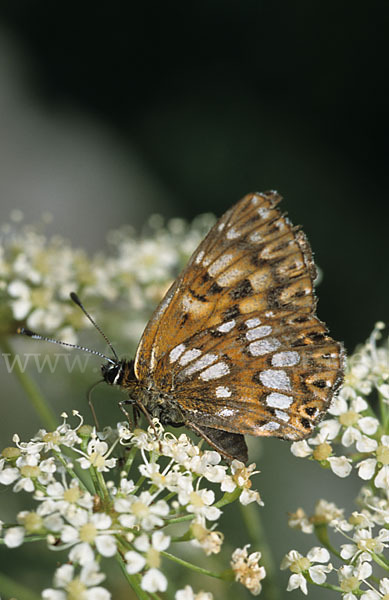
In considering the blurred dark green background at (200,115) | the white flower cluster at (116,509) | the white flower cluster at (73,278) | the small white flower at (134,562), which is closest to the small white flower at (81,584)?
the white flower cluster at (116,509)

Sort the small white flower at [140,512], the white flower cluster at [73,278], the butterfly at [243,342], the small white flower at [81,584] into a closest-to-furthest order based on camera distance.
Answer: the small white flower at [81,584] → the small white flower at [140,512] → the butterfly at [243,342] → the white flower cluster at [73,278]

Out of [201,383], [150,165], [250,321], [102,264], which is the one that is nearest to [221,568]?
[201,383]

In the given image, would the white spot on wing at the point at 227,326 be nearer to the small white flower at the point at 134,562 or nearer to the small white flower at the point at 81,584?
the small white flower at the point at 134,562

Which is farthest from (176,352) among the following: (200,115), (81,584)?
(200,115)

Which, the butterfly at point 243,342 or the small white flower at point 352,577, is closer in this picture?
the small white flower at point 352,577

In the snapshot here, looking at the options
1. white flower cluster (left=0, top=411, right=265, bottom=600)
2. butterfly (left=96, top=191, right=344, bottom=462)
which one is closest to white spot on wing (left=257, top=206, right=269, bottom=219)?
butterfly (left=96, top=191, right=344, bottom=462)

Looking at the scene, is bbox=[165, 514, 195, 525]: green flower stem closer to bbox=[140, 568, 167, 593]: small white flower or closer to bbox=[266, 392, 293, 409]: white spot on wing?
bbox=[140, 568, 167, 593]: small white flower

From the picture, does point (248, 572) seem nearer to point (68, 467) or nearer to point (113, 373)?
point (68, 467)
